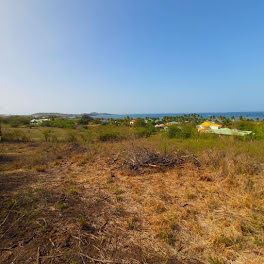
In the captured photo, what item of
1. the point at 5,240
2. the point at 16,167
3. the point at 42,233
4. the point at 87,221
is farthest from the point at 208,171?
the point at 16,167

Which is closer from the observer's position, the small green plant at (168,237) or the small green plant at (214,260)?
the small green plant at (214,260)

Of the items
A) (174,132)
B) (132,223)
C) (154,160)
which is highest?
(174,132)

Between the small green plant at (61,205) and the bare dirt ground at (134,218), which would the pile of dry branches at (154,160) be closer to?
the bare dirt ground at (134,218)

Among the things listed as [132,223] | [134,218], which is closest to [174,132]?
[134,218]

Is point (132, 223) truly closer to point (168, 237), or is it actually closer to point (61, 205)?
point (168, 237)

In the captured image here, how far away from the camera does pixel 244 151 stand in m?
6.93

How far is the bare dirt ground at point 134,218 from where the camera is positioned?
7.26 feet

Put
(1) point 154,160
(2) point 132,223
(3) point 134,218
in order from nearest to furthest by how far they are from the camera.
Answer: (2) point 132,223
(3) point 134,218
(1) point 154,160

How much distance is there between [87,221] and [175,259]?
1691mm

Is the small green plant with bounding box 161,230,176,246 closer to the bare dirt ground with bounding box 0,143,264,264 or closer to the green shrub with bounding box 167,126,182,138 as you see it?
the bare dirt ground with bounding box 0,143,264,264

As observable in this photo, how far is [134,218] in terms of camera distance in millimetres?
2998

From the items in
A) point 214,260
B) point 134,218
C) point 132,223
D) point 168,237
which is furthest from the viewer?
point 134,218

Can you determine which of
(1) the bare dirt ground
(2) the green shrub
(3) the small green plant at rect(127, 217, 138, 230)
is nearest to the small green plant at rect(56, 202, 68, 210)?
(1) the bare dirt ground

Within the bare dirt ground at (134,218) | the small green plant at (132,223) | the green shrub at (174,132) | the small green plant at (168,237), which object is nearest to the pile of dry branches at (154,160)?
the bare dirt ground at (134,218)
